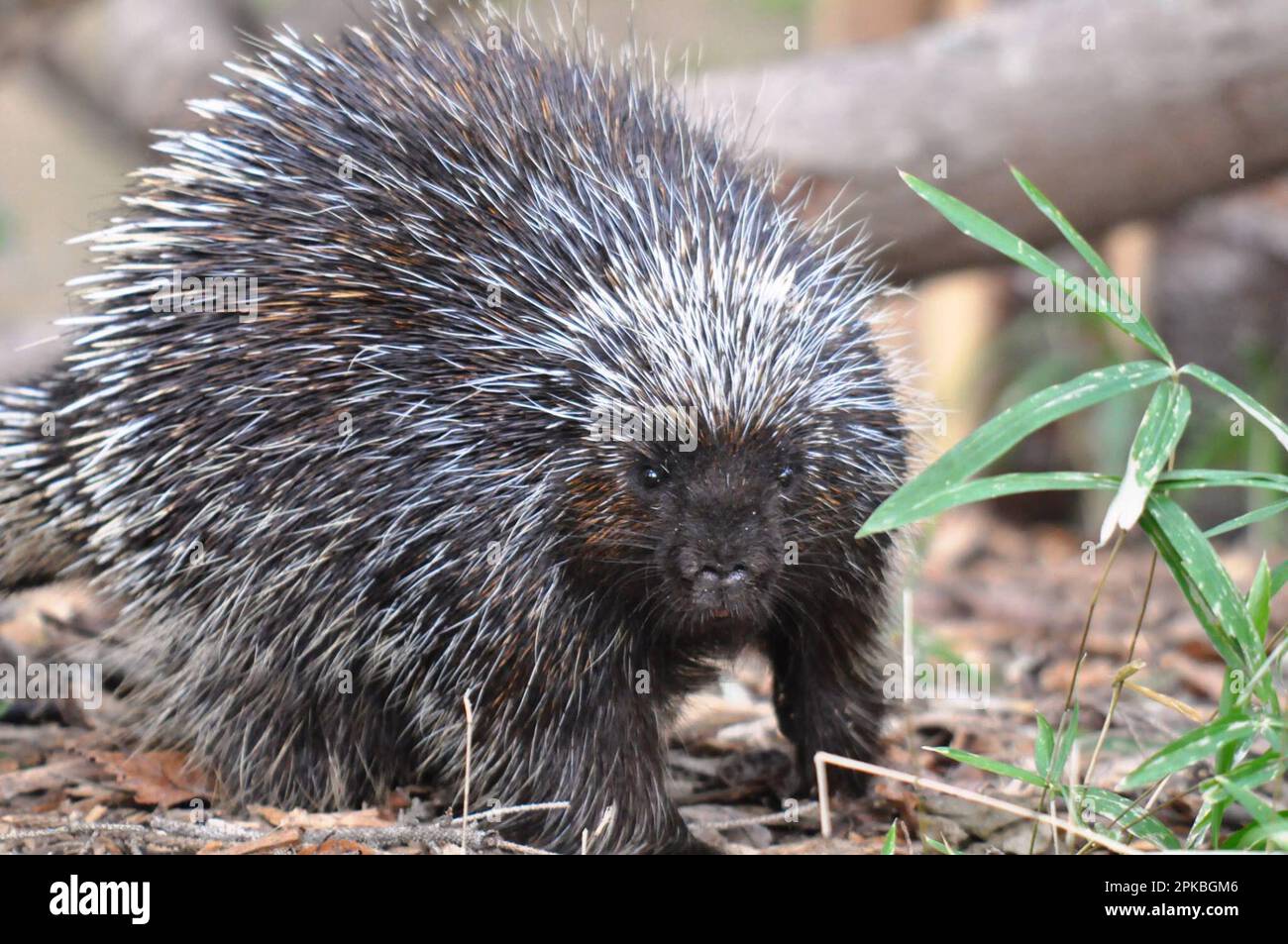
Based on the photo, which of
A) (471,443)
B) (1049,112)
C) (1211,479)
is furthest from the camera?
(1049,112)

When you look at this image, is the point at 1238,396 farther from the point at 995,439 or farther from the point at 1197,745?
the point at 1197,745

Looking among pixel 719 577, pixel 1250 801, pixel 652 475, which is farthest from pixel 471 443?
pixel 1250 801

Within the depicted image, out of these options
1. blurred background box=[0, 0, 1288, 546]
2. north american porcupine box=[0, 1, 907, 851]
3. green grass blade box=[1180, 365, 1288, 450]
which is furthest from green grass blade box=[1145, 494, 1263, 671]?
blurred background box=[0, 0, 1288, 546]

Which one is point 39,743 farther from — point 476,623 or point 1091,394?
point 1091,394

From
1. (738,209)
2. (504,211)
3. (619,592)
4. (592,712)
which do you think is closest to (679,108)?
(738,209)

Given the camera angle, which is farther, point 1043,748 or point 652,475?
point 652,475

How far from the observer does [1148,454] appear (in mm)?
2930

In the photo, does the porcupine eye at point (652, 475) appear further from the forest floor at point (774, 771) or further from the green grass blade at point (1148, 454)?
the green grass blade at point (1148, 454)

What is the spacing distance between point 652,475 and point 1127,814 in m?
1.29

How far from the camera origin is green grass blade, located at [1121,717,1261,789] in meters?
2.82

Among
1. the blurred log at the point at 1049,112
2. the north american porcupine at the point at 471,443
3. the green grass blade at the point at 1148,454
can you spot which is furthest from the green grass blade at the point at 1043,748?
the blurred log at the point at 1049,112

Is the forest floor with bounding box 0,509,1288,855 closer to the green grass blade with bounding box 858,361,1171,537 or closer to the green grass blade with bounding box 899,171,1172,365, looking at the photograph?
the green grass blade with bounding box 858,361,1171,537

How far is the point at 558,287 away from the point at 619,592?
78 cm

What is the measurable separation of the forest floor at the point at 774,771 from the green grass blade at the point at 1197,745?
19cm
